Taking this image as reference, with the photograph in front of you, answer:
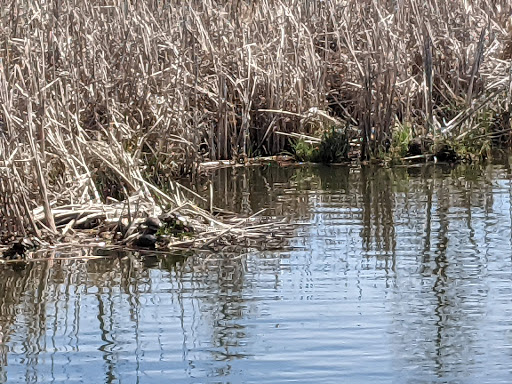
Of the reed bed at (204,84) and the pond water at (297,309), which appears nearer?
the pond water at (297,309)

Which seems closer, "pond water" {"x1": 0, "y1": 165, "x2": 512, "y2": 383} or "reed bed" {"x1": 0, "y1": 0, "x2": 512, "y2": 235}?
"pond water" {"x1": 0, "y1": 165, "x2": 512, "y2": 383}

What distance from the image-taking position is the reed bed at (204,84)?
362 inches

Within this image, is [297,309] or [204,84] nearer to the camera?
[297,309]

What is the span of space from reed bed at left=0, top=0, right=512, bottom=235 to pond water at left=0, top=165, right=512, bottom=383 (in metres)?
1.25

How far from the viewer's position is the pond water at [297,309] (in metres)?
5.54

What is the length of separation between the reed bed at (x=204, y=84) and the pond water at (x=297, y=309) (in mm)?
1253

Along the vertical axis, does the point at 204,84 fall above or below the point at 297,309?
above

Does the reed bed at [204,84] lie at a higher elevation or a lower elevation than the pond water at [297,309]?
higher

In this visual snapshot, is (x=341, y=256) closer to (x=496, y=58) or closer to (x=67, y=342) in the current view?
(x=67, y=342)

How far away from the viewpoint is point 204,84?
43.3 feet

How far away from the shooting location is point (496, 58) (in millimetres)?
14953

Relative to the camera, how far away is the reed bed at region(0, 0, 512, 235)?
9195 millimetres

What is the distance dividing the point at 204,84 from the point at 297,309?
691 cm

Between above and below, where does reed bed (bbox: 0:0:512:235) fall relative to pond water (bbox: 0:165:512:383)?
above
